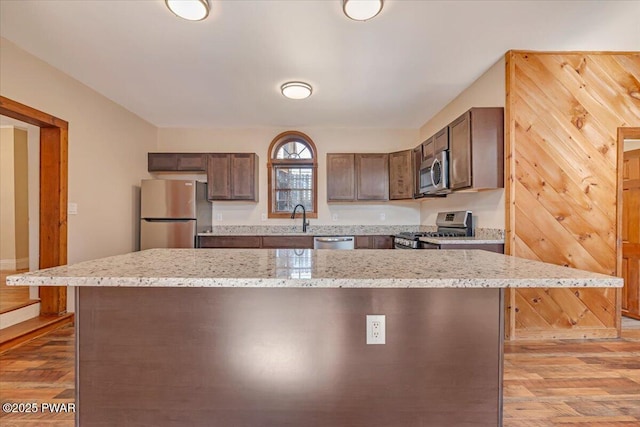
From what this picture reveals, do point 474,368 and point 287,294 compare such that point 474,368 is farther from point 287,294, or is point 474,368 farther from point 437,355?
point 287,294

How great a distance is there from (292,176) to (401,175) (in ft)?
5.68

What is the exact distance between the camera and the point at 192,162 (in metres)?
4.74

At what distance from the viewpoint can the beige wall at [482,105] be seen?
291 cm

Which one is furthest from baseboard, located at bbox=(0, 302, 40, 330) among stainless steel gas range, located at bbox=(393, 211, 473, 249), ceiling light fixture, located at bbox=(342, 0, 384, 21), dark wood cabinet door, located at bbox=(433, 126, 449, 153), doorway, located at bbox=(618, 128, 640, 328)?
doorway, located at bbox=(618, 128, 640, 328)

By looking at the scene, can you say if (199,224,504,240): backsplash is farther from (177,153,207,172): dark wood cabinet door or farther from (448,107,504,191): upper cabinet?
(448,107,504,191): upper cabinet

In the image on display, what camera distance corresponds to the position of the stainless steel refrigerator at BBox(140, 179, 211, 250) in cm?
425

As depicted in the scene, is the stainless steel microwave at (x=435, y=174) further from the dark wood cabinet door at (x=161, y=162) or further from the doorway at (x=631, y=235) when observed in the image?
the dark wood cabinet door at (x=161, y=162)

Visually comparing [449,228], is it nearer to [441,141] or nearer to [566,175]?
[441,141]

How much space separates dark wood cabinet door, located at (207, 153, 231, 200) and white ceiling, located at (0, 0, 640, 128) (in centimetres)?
105

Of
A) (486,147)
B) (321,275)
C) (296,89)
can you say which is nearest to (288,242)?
(296,89)

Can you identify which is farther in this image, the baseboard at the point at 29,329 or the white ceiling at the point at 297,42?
the baseboard at the point at 29,329

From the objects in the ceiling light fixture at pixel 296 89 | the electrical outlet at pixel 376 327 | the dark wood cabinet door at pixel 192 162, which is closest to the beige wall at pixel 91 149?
the dark wood cabinet door at pixel 192 162

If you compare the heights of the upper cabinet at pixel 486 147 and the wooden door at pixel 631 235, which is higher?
the upper cabinet at pixel 486 147

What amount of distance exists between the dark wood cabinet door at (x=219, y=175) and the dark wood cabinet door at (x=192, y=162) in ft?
0.31
